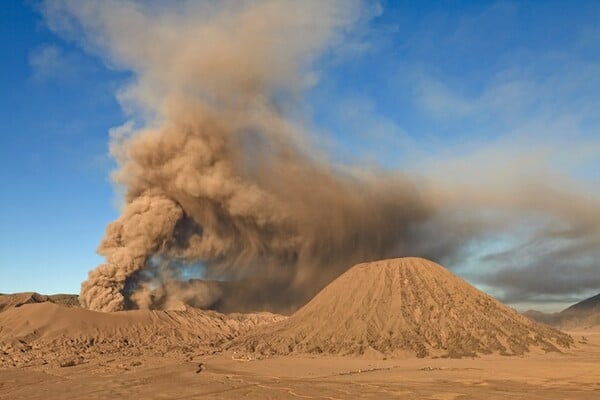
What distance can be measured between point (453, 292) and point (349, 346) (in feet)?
41.6

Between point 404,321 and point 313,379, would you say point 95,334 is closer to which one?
point 404,321

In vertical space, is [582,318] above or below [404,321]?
above

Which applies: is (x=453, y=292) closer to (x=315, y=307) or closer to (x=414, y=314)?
(x=414, y=314)

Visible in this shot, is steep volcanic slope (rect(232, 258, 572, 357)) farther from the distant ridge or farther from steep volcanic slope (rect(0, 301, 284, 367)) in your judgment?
the distant ridge

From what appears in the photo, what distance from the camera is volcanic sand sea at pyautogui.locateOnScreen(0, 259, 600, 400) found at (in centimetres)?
2350

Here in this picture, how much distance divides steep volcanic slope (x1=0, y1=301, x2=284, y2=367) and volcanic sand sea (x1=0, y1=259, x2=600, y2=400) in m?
0.16

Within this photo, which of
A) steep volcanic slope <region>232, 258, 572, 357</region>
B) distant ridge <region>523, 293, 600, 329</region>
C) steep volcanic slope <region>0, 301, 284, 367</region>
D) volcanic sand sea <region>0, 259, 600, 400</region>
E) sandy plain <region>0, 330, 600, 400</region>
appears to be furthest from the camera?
distant ridge <region>523, 293, 600, 329</region>

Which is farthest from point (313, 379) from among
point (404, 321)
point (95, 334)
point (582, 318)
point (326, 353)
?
point (582, 318)

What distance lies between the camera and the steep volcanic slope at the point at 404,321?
4056 cm

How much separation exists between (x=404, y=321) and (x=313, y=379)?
56.9 ft

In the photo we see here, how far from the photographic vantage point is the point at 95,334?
5569cm

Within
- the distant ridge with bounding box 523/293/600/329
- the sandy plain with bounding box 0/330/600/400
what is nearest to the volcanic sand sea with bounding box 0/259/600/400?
the sandy plain with bounding box 0/330/600/400

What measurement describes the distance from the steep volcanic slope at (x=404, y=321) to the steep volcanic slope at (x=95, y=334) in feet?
32.4

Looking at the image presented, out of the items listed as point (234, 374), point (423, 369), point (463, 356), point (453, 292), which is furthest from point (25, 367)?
point (453, 292)
